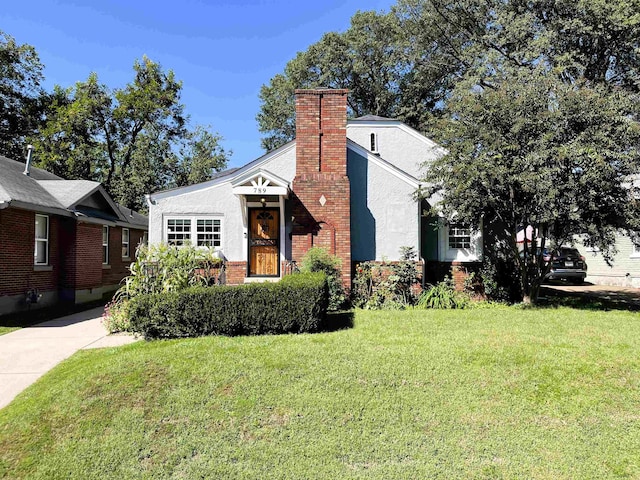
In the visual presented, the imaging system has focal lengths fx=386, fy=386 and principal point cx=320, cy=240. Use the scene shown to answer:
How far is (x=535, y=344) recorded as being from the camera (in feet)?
20.7

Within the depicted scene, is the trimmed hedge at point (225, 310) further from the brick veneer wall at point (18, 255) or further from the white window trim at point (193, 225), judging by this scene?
the brick veneer wall at point (18, 255)

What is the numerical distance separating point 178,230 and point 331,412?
29.3ft

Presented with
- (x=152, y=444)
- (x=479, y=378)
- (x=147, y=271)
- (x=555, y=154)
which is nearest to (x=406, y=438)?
(x=479, y=378)

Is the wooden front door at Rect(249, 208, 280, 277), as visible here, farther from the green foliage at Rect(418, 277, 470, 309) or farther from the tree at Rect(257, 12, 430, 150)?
the tree at Rect(257, 12, 430, 150)

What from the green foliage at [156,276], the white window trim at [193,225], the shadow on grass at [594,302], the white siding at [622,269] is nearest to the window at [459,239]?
the shadow on grass at [594,302]

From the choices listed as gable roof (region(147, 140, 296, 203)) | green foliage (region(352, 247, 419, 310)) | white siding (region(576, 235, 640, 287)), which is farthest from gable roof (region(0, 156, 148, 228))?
white siding (region(576, 235, 640, 287))

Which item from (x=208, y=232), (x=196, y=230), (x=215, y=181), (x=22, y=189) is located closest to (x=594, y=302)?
(x=208, y=232)

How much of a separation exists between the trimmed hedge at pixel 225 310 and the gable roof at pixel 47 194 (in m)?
5.85

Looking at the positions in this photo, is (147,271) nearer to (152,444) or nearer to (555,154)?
(152,444)

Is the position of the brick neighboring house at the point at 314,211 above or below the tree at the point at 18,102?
below

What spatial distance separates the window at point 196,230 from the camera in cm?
1163

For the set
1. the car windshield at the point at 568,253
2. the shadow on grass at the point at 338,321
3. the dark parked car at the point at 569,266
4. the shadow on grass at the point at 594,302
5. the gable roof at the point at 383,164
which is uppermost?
the gable roof at the point at 383,164

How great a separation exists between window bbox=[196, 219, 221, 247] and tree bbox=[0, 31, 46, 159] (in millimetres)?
21944

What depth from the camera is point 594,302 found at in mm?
11570
